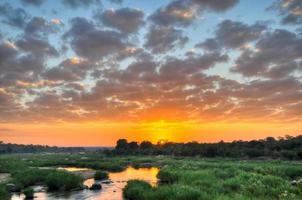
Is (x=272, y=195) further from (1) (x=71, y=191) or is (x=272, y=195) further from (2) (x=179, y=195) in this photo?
(1) (x=71, y=191)

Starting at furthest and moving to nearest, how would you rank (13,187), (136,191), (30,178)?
(30,178)
(13,187)
(136,191)

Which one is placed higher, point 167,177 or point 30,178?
point 30,178

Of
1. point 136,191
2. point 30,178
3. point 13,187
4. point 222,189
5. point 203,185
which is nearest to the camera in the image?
point 222,189

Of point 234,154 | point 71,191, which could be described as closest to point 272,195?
point 71,191

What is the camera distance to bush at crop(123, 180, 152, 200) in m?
36.4

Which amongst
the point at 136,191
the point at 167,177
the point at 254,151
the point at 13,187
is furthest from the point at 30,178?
the point at 254,151

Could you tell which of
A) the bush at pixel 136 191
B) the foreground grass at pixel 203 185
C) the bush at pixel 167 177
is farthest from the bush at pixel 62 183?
the bush at pixel 167 177

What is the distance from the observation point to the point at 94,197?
40.6 m

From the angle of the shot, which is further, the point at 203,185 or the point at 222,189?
the point at 203,185

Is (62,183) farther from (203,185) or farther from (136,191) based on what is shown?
(203,185)

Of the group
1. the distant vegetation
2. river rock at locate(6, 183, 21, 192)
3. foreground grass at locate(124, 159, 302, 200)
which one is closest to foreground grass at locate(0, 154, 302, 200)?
foreground grass at locate(124, 159, 302, 200)

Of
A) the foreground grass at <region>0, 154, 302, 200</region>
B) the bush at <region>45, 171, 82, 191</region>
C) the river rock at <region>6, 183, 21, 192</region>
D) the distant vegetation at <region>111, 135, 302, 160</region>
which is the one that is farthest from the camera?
the distant vegetation at <region>111, 135, 302, 160</region>

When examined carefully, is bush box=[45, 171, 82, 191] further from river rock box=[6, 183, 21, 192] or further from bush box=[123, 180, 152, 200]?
bush box=[123, 180, 152, 200]

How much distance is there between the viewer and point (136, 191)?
1499 inches
